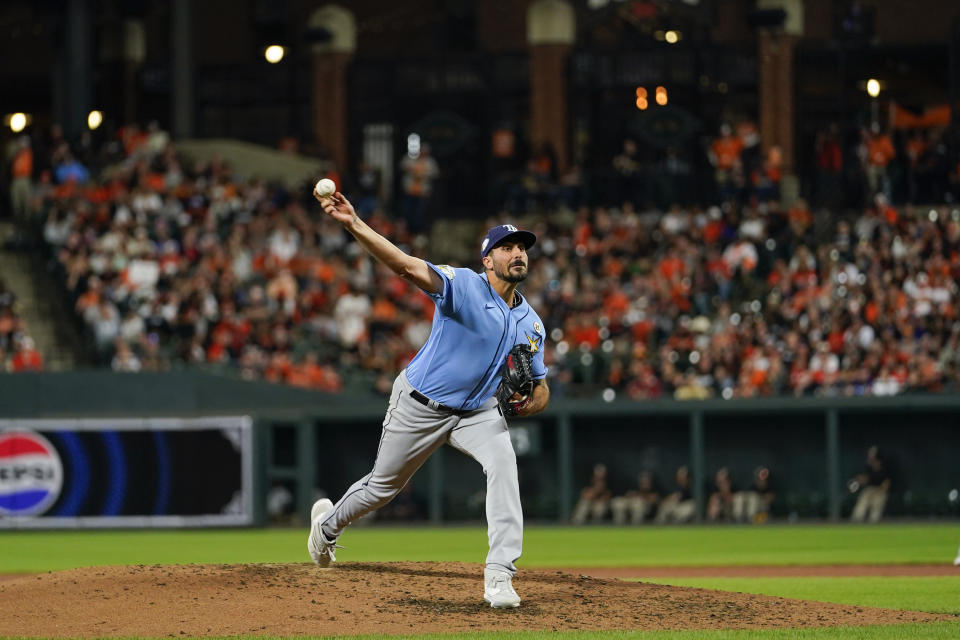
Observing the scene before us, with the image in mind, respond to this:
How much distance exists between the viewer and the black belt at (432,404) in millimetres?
9195

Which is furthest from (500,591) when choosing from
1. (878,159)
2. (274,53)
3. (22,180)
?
(274,53)

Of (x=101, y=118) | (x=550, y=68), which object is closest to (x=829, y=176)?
(x=550, y=68)

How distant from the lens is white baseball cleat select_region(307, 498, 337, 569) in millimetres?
9884

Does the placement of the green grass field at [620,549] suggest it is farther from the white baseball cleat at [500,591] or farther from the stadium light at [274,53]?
the stadium light at [274,53]

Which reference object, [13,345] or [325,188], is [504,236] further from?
[13,345]

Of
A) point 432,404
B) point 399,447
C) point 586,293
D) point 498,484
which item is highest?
point 586,293

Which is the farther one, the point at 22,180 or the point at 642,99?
the point at 642,99

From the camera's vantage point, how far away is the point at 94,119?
3428 centimetres

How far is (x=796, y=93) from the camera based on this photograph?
32.2m

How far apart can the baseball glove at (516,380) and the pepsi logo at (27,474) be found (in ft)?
43.2

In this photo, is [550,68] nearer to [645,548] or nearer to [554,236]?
[554,236]

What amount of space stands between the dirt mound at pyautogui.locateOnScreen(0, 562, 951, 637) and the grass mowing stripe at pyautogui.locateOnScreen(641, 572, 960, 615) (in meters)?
1.11

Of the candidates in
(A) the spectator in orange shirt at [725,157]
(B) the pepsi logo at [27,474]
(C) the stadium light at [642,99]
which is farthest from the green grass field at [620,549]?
(C) the stadium light at [642,99]

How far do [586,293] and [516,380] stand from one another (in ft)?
50.0
